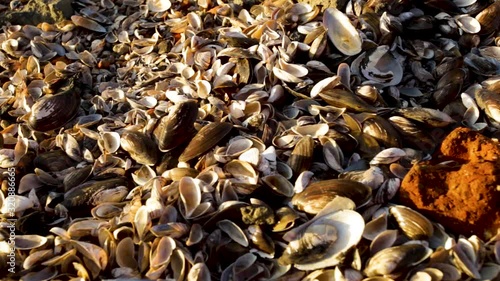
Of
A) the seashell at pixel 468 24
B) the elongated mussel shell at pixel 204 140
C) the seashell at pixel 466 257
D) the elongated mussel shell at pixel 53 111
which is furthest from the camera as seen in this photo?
the seashell at pixel 468 24

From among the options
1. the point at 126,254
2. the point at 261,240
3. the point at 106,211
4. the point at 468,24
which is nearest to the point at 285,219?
the point at 261,240

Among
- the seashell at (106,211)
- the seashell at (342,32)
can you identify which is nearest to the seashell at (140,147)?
the seashell at (106,211)

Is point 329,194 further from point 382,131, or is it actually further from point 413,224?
point 382,131

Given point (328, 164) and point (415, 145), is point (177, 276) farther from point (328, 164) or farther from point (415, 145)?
point (415, 145)

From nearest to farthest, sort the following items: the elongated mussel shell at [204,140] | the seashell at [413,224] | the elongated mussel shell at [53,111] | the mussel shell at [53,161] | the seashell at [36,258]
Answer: the seashell at [413,224], the seashell at [36,258], the elongated mussel shell at [204,140], the mussel shell at [53,161], the elongated mussel shell at [53,111]

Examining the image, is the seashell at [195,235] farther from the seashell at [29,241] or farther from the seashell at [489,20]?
the seashell at [489,20]

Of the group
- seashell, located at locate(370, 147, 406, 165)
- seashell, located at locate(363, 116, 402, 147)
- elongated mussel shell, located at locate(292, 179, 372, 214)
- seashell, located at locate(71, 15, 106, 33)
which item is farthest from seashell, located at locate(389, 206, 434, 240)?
seashell, located at locate(71, 15, 106, 33)

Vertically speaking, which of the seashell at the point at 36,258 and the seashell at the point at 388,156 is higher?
the seashell at the point at 388,156
